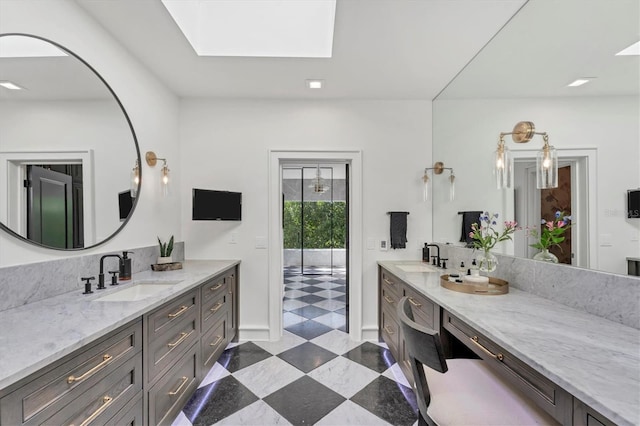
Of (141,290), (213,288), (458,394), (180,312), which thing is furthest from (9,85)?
(458,394)

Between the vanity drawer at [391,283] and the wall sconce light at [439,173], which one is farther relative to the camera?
the wall sconce light at [439,173]

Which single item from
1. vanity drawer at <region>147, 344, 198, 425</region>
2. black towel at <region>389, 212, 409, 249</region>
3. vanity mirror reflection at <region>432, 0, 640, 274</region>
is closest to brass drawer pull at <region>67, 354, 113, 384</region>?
vanity drawer at <region>147, 344, 198, 425</region>

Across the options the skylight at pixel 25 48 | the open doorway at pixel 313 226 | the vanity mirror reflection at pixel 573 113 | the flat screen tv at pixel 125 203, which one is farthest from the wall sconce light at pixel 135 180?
the open doorway at pixel 313 226

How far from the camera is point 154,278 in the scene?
193 centimetres

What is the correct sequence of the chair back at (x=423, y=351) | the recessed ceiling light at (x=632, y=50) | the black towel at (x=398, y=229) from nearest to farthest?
the chair back at (x=423, y=351) → the recessed ceiling light at (x=632, y=50) → the black towel at (x=398, y=229)

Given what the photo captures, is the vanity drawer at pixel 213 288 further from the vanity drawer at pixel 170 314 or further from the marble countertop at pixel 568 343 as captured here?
the marble countertop at pixel 568 343

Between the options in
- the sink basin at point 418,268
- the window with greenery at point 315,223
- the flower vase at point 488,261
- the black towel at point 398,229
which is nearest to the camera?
the flower vase at point 488,261

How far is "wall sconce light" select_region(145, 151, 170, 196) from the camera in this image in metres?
2.29

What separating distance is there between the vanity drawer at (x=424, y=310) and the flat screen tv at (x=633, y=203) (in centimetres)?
97

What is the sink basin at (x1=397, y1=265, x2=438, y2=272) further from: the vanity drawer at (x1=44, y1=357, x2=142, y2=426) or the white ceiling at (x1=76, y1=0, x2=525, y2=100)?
the vanity drawer at (x1=44, y1=357, x2=142, y2=426)

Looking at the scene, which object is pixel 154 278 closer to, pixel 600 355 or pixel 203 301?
pixel 203 301

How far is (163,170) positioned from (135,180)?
0.33 meters

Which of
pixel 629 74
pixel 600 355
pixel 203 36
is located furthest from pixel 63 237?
pixel 629 74

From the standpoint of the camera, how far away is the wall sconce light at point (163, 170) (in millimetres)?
2287
